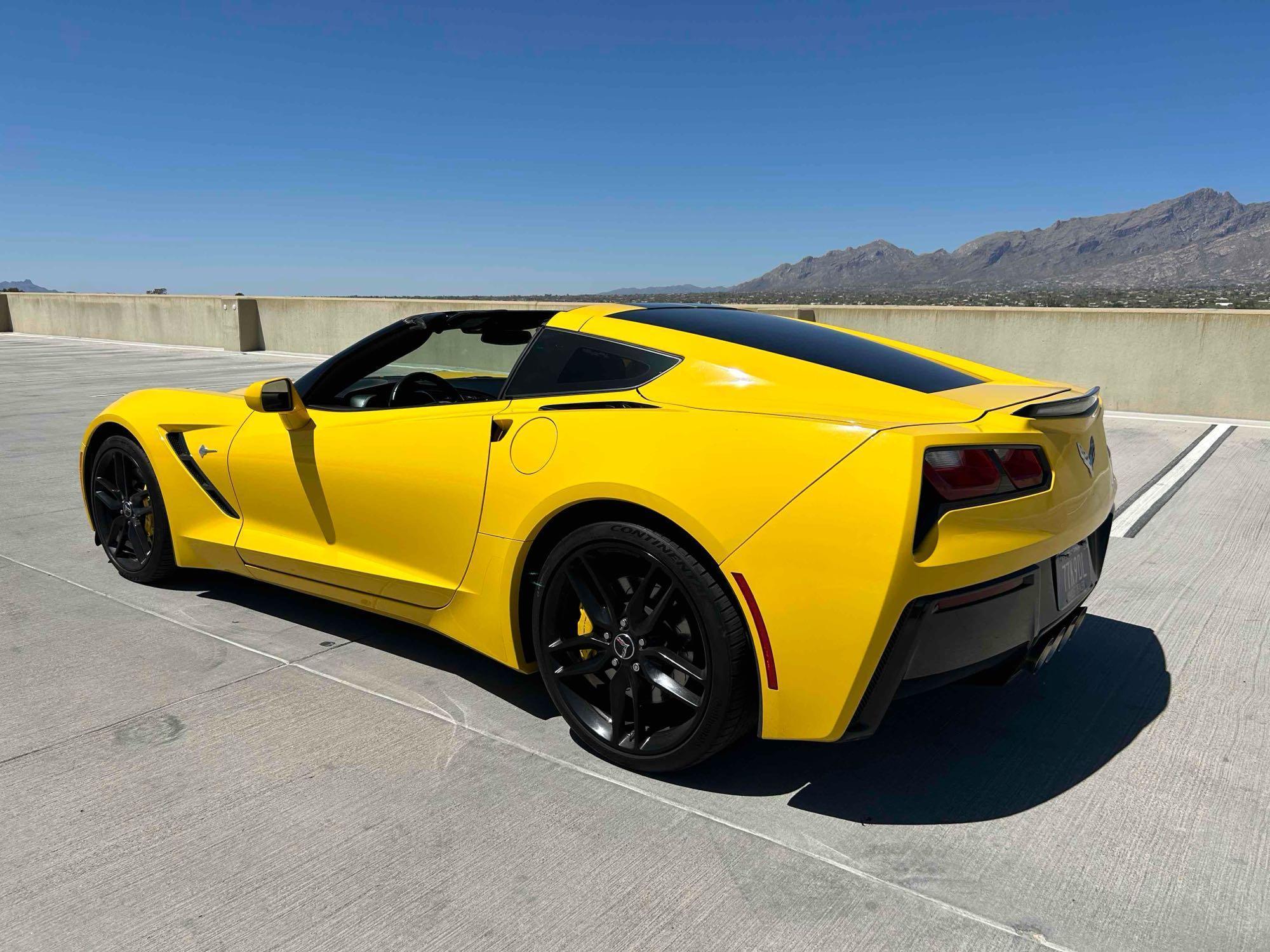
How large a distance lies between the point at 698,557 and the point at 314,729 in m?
1.42

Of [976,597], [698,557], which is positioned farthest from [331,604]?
[976,597]

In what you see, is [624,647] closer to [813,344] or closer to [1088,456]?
[813,344]

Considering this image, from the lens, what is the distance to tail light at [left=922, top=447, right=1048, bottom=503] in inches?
91.1

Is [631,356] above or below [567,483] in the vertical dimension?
above

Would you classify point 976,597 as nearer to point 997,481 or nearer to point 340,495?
point 997,481

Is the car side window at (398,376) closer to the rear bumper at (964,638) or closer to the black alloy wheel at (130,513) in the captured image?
the black alloy wheel at (130,513)

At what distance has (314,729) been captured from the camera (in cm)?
305

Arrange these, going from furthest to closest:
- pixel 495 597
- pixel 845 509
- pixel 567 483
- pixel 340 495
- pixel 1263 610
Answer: pixel 1263 610 → pixel 340 495 → pixel 495 597 → pixel 567 483 → pixel 845 509

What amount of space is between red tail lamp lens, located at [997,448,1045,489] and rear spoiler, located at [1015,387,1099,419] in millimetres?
107

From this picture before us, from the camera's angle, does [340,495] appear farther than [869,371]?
Yes

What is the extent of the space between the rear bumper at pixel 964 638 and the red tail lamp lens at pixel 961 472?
0.76ft

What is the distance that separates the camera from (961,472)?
7.71ft

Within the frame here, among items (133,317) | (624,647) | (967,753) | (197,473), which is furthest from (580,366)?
(133,317)

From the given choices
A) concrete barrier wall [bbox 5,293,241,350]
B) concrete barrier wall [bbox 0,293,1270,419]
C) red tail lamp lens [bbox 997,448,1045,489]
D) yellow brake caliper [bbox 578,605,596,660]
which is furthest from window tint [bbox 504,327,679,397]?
concrete barrier wall [bbox 5,293,241,350]
